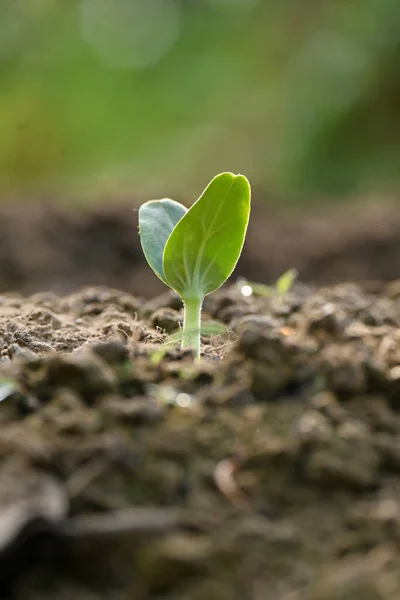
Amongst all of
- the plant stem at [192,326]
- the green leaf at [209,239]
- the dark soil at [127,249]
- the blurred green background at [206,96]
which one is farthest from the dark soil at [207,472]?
the blurred green background at [206,96]

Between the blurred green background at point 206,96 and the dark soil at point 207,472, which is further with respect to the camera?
the blurred green background at point 206,96

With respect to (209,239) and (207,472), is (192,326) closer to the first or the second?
(209,239)

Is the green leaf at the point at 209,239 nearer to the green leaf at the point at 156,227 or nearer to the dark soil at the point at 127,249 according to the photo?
the green leaf at the point at 156,227

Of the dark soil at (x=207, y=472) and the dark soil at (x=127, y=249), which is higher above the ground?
the dark soil at (x=127, y=249)

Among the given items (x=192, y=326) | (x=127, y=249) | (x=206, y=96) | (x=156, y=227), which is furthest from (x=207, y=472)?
(x=206, y=96)

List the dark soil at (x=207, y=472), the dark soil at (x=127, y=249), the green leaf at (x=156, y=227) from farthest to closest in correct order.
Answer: the dark soil at (x=127, y=249)
the green leaf at (x=156, y=227)
the dark soil at (x=207, y=472)

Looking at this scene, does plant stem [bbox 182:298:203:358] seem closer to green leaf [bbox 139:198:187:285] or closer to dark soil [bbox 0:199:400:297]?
green leaf [bbox 139:198:187:285]

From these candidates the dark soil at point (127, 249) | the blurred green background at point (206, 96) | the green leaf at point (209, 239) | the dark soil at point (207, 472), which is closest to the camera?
the dark soil at point (207, 472)
